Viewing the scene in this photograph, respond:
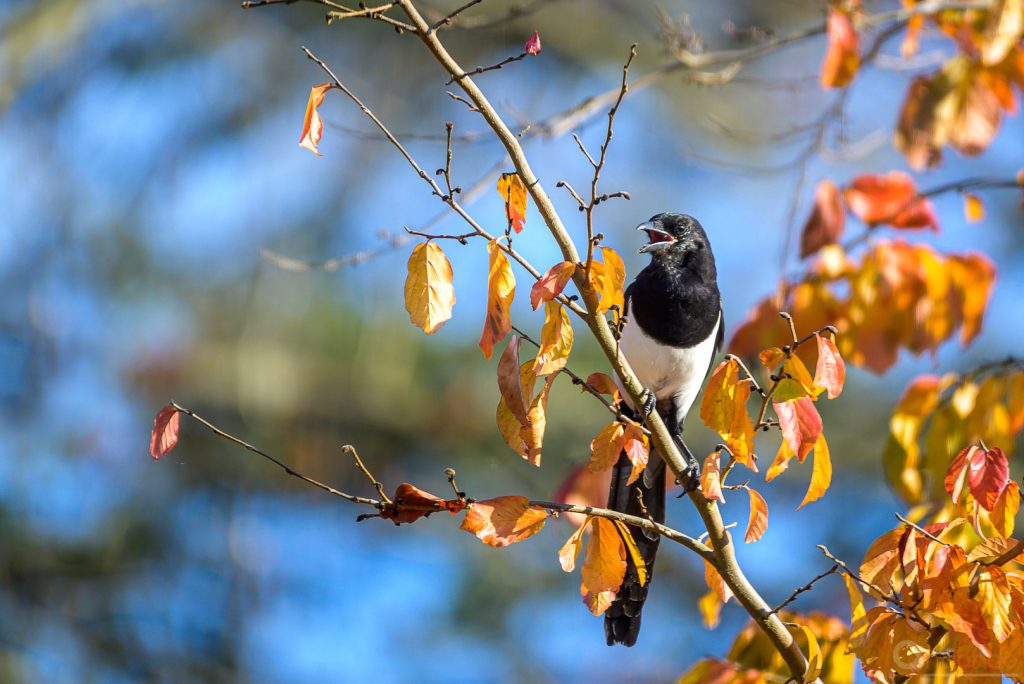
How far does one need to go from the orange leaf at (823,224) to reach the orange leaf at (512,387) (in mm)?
1532

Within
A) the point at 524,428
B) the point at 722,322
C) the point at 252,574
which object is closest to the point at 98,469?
the point at 252,574

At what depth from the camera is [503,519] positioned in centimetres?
169

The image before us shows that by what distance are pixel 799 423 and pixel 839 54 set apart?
1.55m

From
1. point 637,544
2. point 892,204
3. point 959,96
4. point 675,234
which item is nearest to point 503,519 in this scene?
point 637,544

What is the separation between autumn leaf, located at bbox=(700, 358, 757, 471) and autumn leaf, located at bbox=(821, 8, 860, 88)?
1460mm

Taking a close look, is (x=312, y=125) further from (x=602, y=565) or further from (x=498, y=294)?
(x=602, y=565)

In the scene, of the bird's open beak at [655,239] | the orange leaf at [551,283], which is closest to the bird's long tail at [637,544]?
the orange leaf at [551,283]

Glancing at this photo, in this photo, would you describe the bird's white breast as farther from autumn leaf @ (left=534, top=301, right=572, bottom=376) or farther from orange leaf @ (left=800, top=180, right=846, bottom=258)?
autumn leaf @ (left=534, top=301, right=572, bottom=376)

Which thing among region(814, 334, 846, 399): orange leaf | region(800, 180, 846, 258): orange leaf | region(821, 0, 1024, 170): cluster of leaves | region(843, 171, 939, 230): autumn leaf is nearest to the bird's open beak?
region(800, 180, 846, 258): orange leaf

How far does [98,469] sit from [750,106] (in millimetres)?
4515

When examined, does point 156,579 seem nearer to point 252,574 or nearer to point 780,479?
point 252,574

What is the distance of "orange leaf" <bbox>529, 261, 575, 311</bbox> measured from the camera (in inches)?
61.1

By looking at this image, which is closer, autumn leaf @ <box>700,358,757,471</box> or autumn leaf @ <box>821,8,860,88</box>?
autumn leaf @ <box>700,358,757,471</box>

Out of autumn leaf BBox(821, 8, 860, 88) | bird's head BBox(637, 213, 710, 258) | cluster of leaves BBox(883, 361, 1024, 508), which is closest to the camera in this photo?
cluster of leaves BBox(883, 361, 1024, 508)
